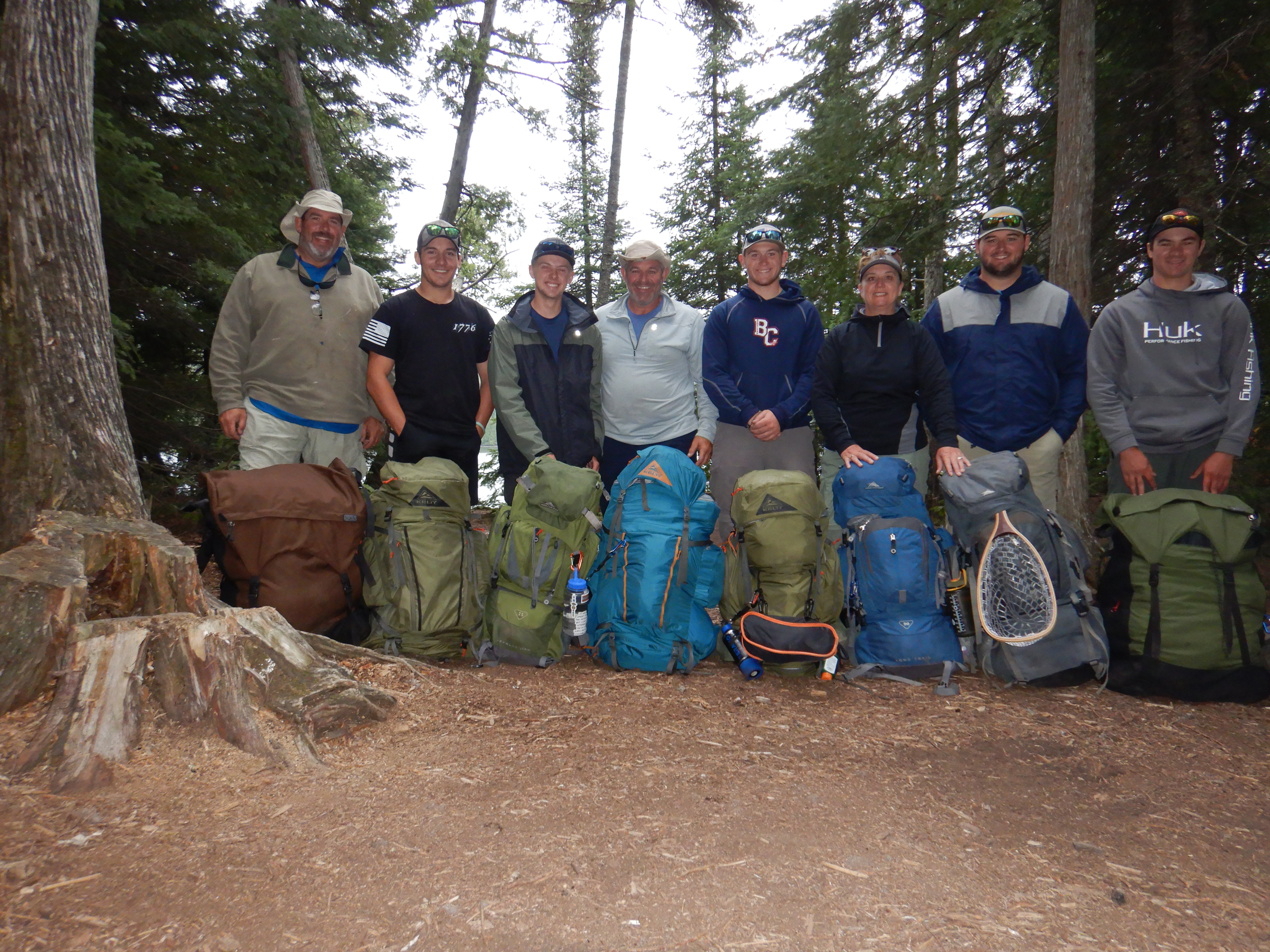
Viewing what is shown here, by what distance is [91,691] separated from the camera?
9.98ft

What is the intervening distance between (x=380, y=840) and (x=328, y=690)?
3.36ft

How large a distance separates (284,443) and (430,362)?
1084 millimetres

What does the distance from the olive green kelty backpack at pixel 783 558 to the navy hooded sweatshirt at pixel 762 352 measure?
65 centimetres

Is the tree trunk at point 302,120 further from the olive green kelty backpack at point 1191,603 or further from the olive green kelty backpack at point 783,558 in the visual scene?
the olive green kelty backpack at point 1191,603

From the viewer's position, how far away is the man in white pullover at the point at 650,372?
5.57 metres

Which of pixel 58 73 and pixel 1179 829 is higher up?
pixel 58 73

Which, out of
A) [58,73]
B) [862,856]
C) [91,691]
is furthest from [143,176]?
[862,856]

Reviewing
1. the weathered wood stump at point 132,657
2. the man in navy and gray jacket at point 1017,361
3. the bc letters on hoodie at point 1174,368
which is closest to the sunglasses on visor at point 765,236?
the man in navy and gray jacket at point 1017,361

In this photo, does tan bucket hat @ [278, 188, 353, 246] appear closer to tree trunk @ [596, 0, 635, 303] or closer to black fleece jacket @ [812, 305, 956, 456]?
black fleece jacket @ [812, 305, 956, 456]

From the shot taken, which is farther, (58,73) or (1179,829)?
(58,73)

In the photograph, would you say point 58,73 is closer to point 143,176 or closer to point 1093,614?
point 143,176

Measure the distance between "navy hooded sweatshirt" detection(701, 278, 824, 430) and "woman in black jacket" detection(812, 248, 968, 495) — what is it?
0.57 feet

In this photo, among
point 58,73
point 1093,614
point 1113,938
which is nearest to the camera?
point 1113,938

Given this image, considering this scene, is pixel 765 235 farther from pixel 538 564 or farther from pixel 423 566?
pixel 423 566
